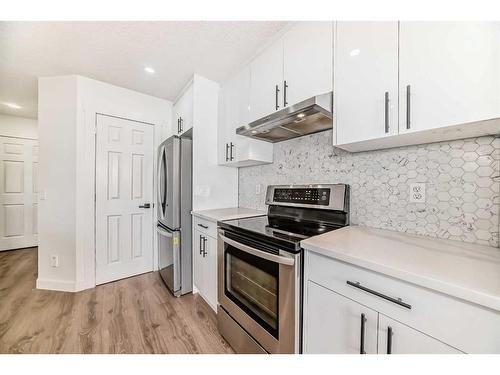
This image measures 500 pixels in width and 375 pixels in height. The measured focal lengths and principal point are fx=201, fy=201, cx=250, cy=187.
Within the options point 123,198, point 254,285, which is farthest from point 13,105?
point 254,285

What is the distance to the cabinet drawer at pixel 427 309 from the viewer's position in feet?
1.82

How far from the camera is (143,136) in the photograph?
2.70m

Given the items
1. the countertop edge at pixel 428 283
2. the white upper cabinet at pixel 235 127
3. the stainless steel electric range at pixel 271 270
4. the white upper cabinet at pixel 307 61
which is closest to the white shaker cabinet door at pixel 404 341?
the countertop edge at pixel 428 283

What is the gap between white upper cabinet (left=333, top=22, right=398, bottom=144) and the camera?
0.95m

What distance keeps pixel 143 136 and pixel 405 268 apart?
297 cm

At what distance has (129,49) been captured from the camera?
180 centimetres

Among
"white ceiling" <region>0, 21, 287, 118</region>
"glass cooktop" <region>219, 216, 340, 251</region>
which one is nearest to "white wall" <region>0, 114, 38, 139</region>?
"white ceiling" <region>0, 21, 287, 118</region>

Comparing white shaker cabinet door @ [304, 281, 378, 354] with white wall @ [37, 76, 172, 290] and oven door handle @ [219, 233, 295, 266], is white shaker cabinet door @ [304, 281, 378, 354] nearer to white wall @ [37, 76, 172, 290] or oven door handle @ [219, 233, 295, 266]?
oven door handle @ [219, 233, 295, 266]

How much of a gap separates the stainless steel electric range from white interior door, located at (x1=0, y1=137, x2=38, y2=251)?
436 cm

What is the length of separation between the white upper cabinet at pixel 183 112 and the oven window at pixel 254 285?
1652 mm

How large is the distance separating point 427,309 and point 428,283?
4.1 inches

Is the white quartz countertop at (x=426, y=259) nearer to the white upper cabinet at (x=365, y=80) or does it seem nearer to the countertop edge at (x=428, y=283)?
the countertop edge at (x=428, y=283)
